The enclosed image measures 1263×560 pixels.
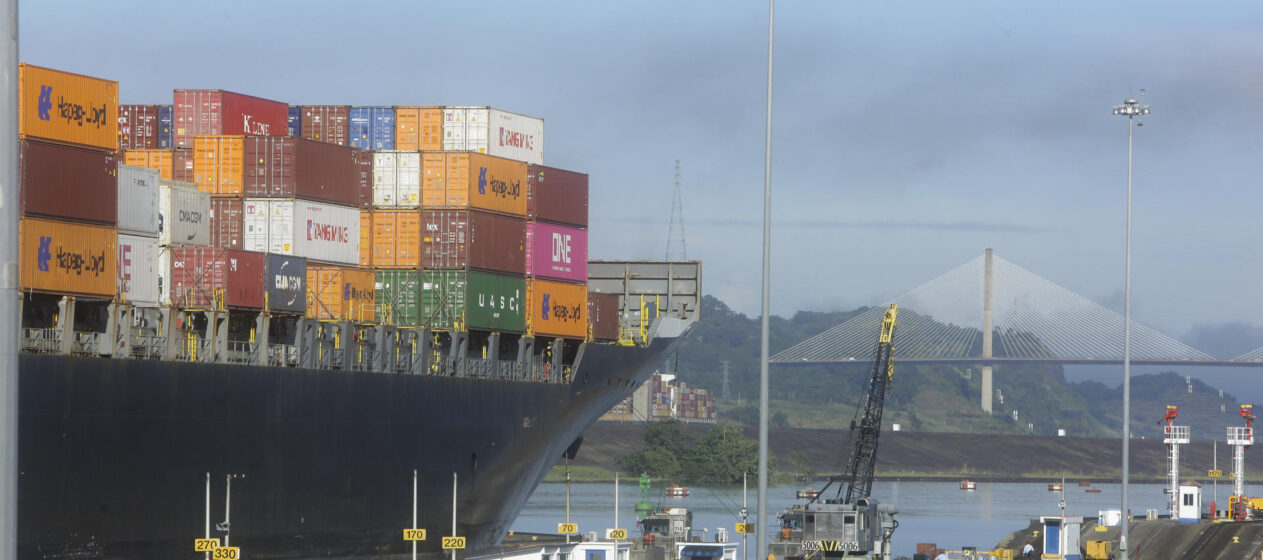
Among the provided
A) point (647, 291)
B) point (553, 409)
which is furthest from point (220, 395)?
point (647, 291)

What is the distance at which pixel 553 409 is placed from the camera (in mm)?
62094

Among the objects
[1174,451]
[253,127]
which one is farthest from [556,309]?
[1174,451]

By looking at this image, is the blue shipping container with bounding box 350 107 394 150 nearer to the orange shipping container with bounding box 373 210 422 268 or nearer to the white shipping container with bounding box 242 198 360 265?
the orange shipping container with bounding box 373 210 422 268

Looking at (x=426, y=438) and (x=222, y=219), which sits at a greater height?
(x=222, y=219)

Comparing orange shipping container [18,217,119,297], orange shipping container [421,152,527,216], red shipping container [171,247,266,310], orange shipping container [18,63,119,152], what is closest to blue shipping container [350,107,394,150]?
orange shipping container [421,152,527,216]

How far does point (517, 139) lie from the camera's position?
2352 inches

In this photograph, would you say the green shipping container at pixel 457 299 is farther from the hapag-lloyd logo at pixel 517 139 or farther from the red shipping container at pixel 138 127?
the red shipping container at pixel 138 127

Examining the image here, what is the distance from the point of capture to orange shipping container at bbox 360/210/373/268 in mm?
53500

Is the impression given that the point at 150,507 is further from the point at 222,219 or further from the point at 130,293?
the point at 222,219

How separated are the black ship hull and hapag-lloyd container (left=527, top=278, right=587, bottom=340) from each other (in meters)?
2.29

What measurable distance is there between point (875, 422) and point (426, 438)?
121ft

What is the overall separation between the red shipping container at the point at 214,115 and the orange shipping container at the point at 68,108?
36.4 ft

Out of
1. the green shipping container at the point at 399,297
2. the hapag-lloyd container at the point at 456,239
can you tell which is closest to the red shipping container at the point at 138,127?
the hapag-lloyd container at the point at 456,239

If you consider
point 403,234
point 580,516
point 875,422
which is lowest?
point 580,516
